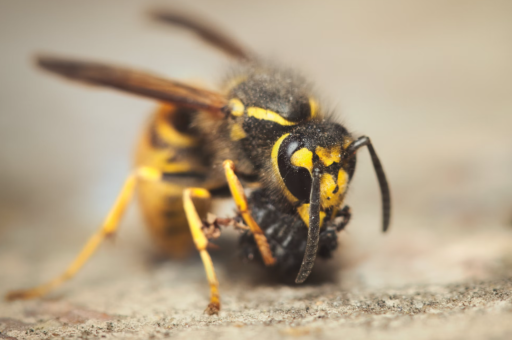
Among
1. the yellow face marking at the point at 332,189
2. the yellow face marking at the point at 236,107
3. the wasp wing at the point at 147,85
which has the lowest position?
the yellow face marking at the point at 332,189

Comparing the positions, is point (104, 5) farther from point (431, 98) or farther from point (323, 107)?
point (323, 107)

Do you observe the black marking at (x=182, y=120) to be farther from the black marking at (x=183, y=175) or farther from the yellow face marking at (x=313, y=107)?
the yellow face marking at (x=313, y=107)

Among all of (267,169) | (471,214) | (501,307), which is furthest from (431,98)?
(501,307)

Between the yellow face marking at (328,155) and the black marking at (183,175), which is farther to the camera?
the black marking at (183,175)

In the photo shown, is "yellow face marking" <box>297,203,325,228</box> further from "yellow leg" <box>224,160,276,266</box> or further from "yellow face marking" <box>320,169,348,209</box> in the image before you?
"yellow leg" <box>224,160,276,266</box>

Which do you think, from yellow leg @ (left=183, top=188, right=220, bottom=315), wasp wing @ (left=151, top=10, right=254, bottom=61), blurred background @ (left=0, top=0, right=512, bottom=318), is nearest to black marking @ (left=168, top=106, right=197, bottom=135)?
blurred background @ (left=0, top=0, right=512, bottom=318)

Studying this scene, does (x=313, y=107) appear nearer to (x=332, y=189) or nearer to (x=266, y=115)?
(x=266, y=115)

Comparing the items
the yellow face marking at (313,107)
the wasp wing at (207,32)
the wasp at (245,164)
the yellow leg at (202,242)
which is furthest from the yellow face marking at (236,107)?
the wasp wing at (207,32)

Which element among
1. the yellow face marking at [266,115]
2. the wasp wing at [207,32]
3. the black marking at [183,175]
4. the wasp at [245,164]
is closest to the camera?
the wasp at [245,164]

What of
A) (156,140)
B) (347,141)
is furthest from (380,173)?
(156,140)
